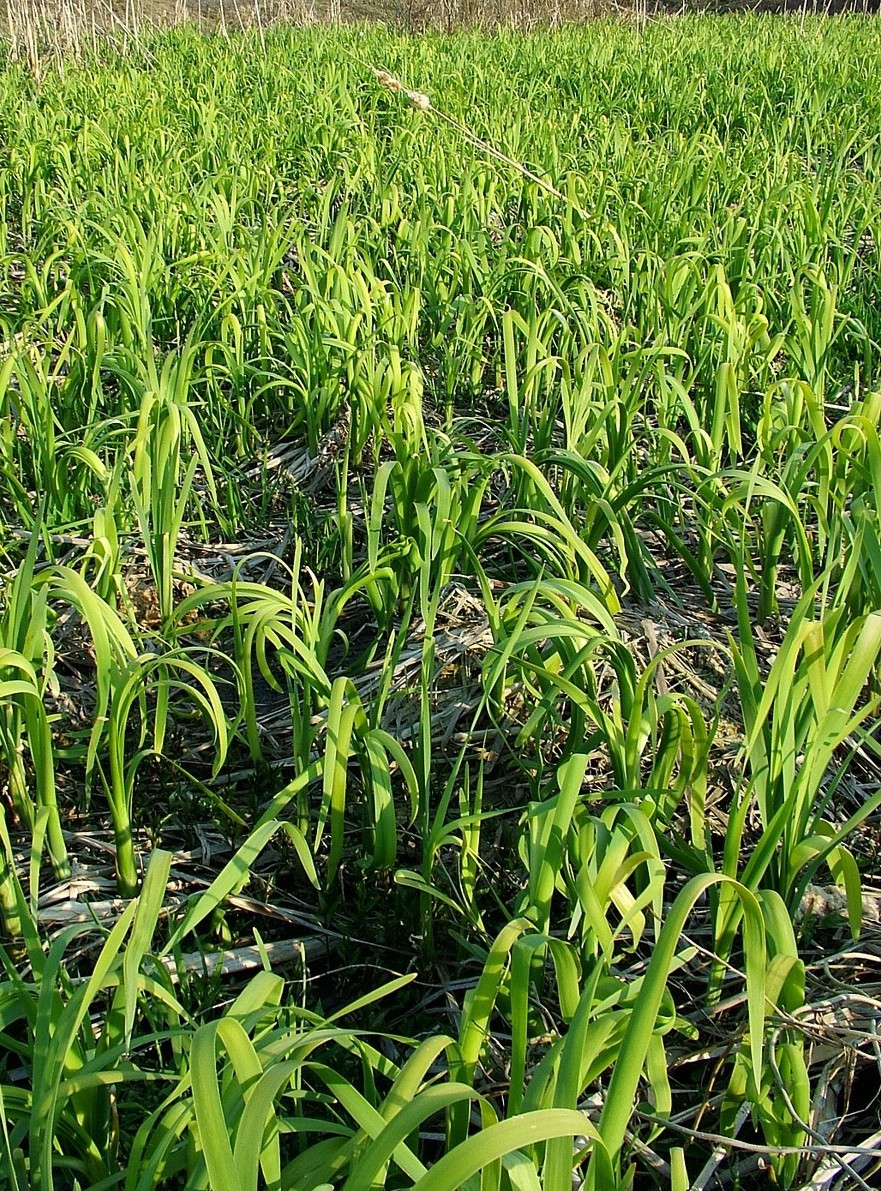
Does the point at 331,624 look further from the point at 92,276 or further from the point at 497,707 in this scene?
the point at 92,276

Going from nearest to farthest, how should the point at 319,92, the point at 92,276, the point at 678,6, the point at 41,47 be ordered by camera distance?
the point at 92,276, the point at 319,92, the point at 41,47, the point at 678,6

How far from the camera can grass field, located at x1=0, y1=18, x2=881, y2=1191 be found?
0.86 meters

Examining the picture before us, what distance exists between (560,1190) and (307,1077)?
1.16 feet

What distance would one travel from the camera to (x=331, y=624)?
1.44 m

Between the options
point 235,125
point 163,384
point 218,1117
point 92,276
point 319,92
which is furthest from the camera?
point 319,92

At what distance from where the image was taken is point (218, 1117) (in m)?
0.69

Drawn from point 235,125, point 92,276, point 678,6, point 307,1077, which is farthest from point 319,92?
point 678,6

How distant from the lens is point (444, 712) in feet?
4.99

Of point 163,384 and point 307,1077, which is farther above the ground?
point 163,384

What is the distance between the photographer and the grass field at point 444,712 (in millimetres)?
862

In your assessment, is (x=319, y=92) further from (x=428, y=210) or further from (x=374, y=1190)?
(x=374, y=1190)

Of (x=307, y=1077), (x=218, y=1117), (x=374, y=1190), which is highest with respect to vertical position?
(x=218, y=1117)

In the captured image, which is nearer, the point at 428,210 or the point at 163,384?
the point at 163,384

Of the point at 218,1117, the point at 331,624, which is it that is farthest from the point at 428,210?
the point at 218,1117
